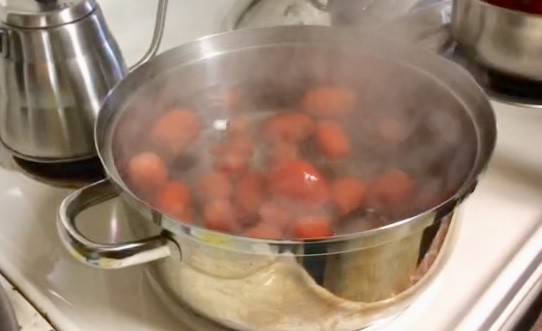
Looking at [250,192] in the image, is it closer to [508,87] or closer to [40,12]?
[40,12]

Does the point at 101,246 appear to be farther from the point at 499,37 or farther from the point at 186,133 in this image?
the point at 499,37

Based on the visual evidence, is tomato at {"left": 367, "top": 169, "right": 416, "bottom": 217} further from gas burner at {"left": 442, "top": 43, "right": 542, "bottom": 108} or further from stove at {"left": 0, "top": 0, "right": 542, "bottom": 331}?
gas burner at {"left": 442, "top": 43, "right": 542, "bottom": 108}

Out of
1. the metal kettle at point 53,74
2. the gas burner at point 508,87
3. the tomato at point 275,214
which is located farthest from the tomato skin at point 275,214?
the gas burner at point 508,87

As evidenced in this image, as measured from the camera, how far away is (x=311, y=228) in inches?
23.6

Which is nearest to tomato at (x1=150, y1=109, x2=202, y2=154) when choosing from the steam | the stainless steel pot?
the steam

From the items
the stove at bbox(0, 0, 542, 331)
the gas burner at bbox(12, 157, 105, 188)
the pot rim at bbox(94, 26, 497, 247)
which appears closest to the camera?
the pot rim at bbox(94, 26, 497, 247)

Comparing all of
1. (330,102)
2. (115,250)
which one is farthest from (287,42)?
(115,250)

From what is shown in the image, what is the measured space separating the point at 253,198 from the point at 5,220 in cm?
25

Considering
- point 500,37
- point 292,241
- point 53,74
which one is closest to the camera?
point 292,241

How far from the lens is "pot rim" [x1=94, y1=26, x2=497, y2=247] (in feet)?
1.76

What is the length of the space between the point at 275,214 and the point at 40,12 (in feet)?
0.93

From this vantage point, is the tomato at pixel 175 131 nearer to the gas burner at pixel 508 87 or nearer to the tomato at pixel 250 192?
the tomato at pixel 250 192

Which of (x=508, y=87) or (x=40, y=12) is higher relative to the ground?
(x=40, y=12)

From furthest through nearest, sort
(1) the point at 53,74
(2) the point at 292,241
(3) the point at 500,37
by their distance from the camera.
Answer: (3) the point at 500,37
(1) the point at 53,74
(2) the point at 292,241
